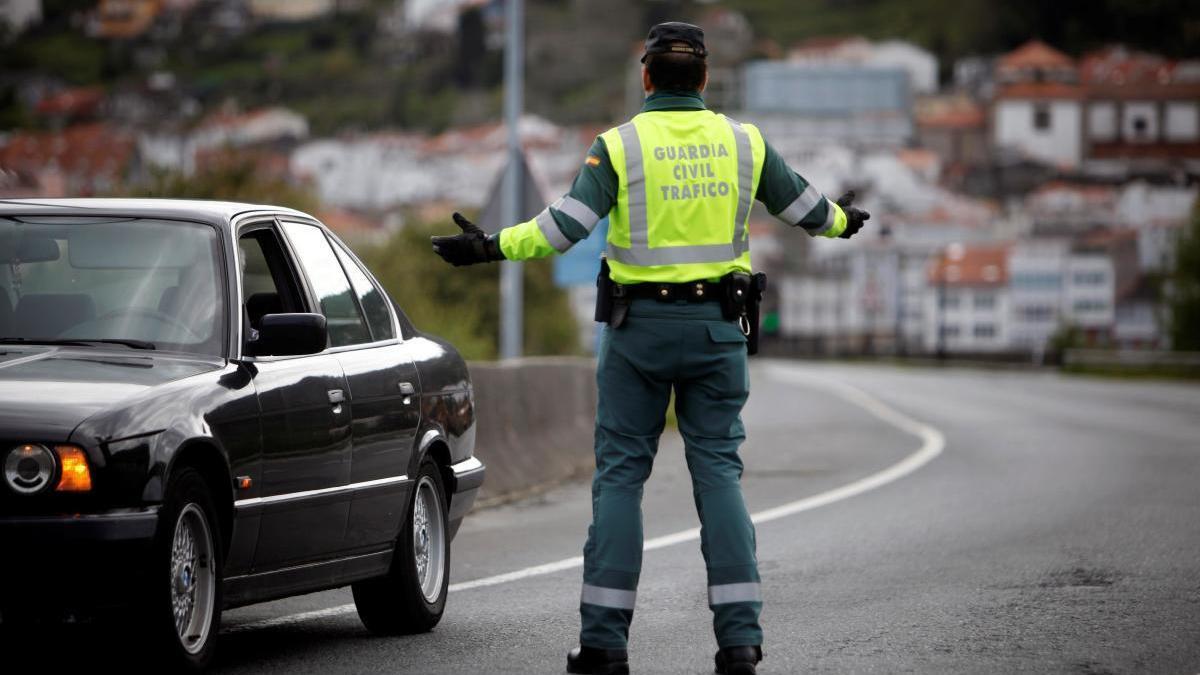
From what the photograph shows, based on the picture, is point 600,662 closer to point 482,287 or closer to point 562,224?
point 562,224

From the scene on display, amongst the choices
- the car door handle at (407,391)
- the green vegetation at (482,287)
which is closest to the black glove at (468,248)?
the car door handle at (407,391)

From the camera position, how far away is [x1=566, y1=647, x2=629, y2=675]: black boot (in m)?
5.58

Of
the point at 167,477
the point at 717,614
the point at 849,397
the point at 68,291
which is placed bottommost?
the point at 849,397

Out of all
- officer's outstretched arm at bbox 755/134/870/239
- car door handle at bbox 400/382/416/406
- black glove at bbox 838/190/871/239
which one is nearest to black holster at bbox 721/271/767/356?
officer's outstretched arm at bbox 755/134/870/239

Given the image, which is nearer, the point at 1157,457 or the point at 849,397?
the point at 1157,457

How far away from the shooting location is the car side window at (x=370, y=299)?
717 centimetres

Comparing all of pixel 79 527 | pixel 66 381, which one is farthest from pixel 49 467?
pixel 66 381

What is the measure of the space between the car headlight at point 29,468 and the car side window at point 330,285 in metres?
1.87

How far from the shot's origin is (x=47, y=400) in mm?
5102

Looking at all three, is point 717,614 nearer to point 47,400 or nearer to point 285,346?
point 285,346

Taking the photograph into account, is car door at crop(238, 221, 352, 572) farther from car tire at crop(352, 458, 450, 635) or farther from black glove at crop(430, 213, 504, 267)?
black glove at crop(430, 213, 504, 267)

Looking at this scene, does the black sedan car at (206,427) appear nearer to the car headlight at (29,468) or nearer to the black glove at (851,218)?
the car headlight at (29,468)

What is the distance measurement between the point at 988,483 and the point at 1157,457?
3.37m

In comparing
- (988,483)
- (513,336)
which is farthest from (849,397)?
(988,483)
